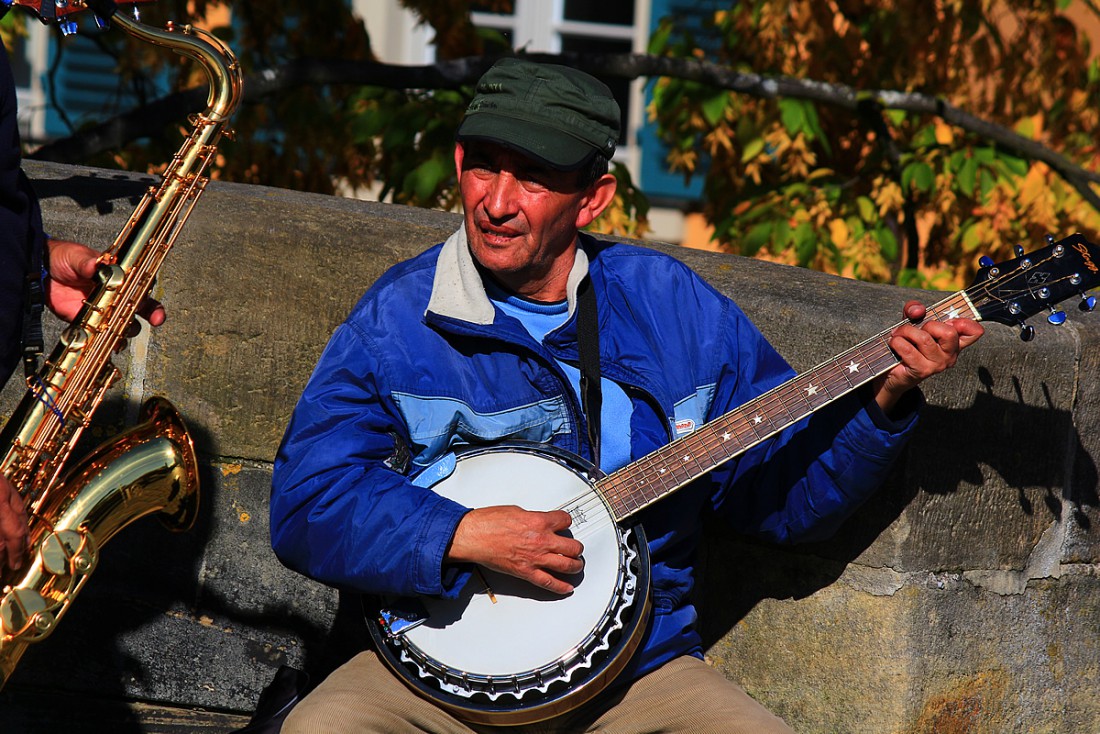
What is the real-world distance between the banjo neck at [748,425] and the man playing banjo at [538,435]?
0.10 ft

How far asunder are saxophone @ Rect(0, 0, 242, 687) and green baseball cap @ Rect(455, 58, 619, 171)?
622mm

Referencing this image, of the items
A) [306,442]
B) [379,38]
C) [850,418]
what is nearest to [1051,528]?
[850,418]

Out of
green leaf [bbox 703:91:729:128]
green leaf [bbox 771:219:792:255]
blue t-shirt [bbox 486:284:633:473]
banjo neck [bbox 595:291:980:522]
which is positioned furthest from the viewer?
green leaf [bbox 703:91:729:128]

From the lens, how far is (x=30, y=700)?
126 inches

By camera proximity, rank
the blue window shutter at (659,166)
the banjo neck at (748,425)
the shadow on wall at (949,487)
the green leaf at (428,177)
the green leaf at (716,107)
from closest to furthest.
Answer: the banjo neck at (748,425) → the shadow on wall at (949,487) → the green leaf at (428,177) → the green leaf at (716,107) → the blue window shutter at (659,166)

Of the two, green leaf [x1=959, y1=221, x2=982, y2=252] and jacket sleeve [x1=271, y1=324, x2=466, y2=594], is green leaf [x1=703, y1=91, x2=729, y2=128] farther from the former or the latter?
jacket sleeve [x1=271, y1=324, x2=466, y2=594]

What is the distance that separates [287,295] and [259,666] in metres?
0.88

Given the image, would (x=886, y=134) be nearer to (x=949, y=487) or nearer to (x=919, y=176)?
(x=919, y=176)

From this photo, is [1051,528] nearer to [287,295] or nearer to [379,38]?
[287,295]

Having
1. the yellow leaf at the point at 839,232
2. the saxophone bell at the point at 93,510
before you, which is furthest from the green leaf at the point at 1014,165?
the saxophone bell at the point at 93,510

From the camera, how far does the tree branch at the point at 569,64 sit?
457 centimetres

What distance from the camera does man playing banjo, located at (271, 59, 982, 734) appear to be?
236cm

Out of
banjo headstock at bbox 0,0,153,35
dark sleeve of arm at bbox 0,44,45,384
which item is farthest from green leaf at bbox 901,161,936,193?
dark sleeve of arm at bbox 0,44,45,384

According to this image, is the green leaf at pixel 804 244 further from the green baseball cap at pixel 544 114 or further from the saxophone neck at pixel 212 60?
the saxophone neck at pixel 212 60
